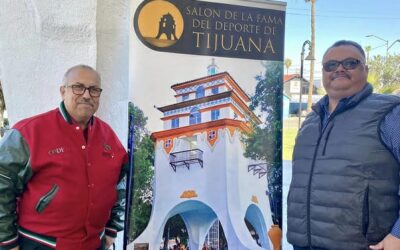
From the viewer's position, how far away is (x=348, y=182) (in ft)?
5.58

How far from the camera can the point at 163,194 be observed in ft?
7.64

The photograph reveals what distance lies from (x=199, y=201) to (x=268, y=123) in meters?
0.65

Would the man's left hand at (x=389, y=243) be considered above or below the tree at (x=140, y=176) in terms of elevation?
below

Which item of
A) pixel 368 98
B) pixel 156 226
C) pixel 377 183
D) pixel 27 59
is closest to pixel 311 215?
pixel 377 183

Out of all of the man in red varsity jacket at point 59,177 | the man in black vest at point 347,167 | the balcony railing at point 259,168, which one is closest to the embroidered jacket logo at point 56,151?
the man in red varsity jacket at point 59,177

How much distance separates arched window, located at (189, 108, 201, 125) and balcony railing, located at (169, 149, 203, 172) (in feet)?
0.56

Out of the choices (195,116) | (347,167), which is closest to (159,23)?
(195,116)

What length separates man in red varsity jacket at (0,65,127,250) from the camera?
5.19 feet

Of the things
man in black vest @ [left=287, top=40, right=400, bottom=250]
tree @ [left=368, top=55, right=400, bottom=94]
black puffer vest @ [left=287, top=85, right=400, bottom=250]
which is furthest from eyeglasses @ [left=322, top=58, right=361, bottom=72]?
tree @ [left=368, top=55, right=400, bottom=94]

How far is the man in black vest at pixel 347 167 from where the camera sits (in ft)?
5.41

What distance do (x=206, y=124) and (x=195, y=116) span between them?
81mm

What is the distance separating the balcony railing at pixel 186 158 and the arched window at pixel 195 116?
0.56 feet

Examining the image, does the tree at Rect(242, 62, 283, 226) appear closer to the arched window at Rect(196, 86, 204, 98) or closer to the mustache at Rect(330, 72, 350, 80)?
the arched window at Rect(196, 86, 204, 98)

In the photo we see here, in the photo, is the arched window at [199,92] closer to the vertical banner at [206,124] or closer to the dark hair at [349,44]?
the vertical banner at [206,124]
